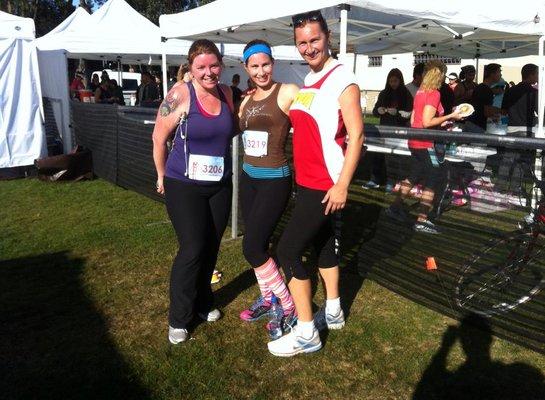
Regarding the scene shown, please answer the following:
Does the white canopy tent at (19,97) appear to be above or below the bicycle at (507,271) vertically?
above

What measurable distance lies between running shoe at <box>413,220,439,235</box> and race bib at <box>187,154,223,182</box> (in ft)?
5.21

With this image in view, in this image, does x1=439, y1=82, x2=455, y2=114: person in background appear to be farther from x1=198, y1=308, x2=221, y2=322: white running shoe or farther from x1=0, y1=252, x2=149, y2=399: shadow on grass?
x1=0, y1=252, x2=149, y2=399: shadow on grass

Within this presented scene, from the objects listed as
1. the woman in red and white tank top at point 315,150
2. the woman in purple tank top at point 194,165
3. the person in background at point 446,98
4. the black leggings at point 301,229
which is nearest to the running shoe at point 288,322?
the woman in red and white tank top at point 315,150

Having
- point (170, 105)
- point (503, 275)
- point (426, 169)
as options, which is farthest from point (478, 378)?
point (170, 105)

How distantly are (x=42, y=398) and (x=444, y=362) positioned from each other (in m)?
2.35

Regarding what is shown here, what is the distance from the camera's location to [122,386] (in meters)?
2.81

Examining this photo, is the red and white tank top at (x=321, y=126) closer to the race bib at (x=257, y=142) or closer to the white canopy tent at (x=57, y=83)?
the race bib at (x=257, y=142)

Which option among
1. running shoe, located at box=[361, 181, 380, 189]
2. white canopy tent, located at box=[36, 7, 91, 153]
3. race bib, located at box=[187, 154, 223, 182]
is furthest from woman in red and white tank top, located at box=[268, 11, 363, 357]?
white canopy tent, located at box=[36, 7, 91, 153]

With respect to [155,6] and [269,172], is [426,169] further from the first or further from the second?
[155,6]

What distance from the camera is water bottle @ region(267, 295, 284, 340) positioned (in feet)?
10.8

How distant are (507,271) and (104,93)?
1429 centimetres

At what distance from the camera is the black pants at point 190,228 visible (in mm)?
3166

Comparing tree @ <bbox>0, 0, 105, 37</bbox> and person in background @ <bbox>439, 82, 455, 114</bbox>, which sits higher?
tree @ <bbox>0, 0, 105, 37</bbox>

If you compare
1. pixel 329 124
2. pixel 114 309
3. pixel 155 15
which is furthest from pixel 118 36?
pixel 155 15
